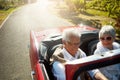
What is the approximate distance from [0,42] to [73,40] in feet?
29.5

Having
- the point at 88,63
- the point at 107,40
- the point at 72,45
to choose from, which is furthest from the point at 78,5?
the point at 88,63

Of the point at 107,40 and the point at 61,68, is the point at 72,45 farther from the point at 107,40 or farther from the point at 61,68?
the point at 107,40

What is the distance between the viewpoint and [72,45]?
342 cm

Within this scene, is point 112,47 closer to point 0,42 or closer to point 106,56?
point 106,56

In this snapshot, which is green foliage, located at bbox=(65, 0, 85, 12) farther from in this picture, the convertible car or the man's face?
the man's face

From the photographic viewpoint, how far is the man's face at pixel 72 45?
3.32 m

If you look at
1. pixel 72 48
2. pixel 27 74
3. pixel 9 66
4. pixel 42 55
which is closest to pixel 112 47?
pixel 72 48

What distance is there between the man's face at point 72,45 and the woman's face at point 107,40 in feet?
2.37

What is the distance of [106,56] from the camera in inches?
109

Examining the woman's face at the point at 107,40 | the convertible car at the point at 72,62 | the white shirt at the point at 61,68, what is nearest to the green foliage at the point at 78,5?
the convertible car at the point at 72,62

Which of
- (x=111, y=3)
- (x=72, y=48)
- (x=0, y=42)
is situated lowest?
(x=0, y=42)

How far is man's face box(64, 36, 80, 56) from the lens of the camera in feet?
10.9

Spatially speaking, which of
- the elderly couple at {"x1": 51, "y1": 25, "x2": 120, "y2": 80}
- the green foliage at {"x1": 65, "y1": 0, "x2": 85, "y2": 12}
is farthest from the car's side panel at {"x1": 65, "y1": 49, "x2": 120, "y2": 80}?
the green foliage at {"x1": 65, "y1": 0, "x2": 85, "y2": 12}

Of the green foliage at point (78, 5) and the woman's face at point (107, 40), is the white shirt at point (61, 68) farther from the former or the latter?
the green foliage at point (78, 5)
